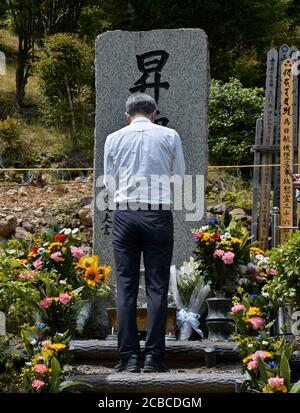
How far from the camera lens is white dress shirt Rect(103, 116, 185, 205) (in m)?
5.42

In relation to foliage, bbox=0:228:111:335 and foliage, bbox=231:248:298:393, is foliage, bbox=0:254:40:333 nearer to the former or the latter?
foliage, bbox=0:228:111:335

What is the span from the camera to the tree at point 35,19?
1791 cm

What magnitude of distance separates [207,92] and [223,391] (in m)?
3.57

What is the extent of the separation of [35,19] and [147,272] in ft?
46.0

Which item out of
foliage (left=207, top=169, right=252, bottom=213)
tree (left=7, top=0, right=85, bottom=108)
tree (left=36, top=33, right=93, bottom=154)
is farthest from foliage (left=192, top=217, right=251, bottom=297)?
tree (left=7, top=0, right=85, bottom=108)

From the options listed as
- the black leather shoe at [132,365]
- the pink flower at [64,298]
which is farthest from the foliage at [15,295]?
the black leather shoe at [132,365]

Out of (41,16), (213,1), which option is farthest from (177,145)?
(41,16)

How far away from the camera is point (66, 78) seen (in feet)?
50.3

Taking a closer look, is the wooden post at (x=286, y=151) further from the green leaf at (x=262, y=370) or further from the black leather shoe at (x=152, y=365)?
the green leaf at (x=262, y=370)

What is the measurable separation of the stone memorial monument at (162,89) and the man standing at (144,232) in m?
2.37

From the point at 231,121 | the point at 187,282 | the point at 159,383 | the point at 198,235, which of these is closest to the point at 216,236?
the point at 198,235

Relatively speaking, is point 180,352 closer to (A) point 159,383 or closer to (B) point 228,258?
(A) point 159,383

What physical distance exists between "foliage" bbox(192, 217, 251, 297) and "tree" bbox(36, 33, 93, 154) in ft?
27.8
